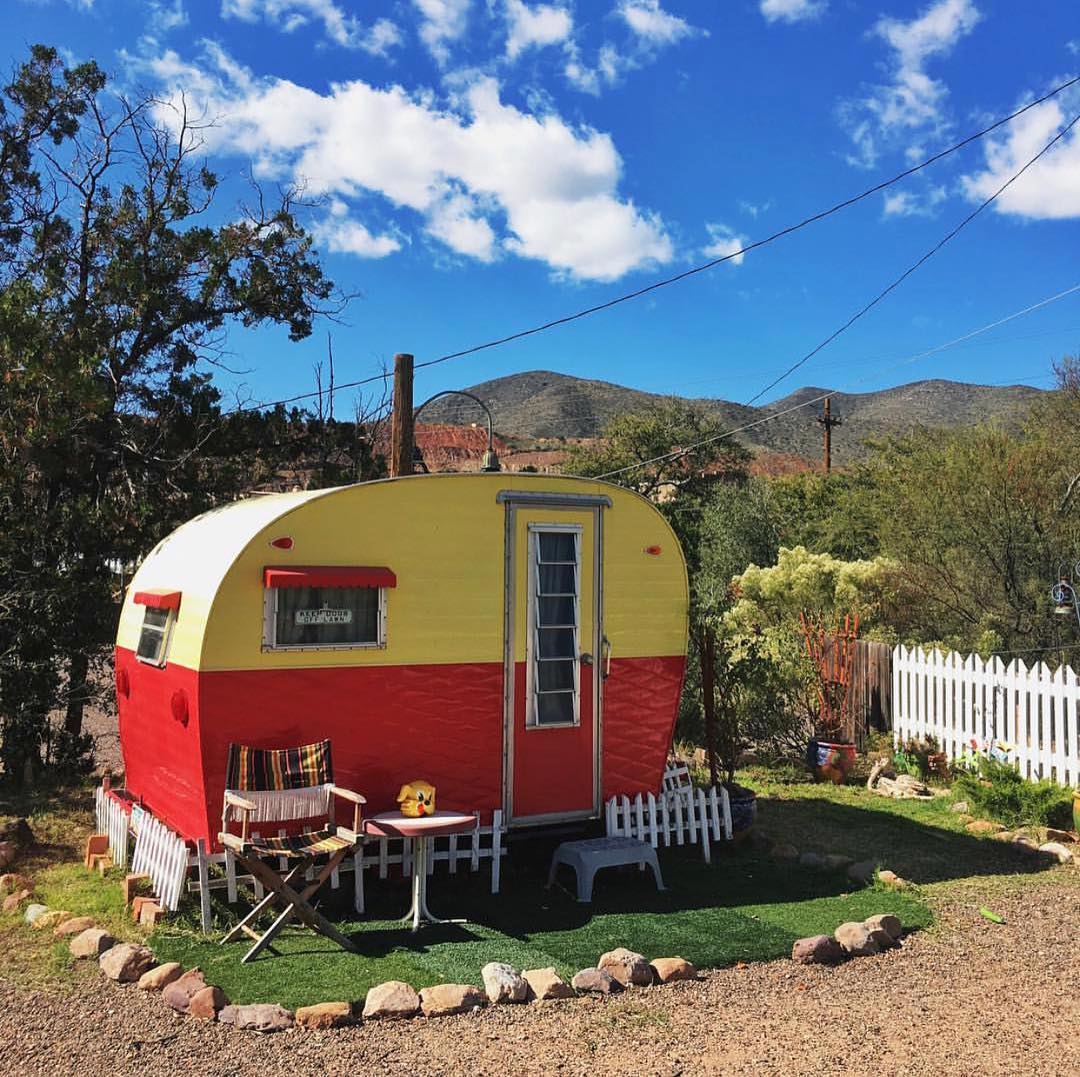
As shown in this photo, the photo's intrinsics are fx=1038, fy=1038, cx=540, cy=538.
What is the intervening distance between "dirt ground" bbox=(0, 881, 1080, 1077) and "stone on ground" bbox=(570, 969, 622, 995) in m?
0.11

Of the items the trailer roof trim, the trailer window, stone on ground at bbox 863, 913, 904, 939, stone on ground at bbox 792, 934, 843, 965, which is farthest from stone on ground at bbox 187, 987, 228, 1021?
the trailer roof trim

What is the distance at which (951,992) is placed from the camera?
568 cm

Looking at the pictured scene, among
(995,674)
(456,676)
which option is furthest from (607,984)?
(995,674)

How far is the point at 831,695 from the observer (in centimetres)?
1291

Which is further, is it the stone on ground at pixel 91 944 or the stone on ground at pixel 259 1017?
the stone on ground at pixel 91 944

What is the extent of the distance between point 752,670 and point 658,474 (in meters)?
23.1

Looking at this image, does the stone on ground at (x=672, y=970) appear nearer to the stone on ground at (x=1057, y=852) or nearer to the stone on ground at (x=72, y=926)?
the stone on ground at (x=72, y=926)

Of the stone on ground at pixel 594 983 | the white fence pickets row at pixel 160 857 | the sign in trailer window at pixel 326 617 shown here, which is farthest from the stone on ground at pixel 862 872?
the white fence pickets row at pixel 160 857

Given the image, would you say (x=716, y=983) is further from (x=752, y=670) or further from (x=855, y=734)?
(x=855, y=734)

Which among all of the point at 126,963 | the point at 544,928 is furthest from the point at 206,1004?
the point at 544,928

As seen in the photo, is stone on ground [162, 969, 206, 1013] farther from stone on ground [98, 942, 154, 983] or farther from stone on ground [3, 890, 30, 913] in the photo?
stone on ground [3, 890, 30, 913]

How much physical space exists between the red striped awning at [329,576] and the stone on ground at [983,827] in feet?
19.4

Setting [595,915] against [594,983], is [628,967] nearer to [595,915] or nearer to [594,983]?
[594,983]

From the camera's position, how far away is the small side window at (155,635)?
754 centimetres
